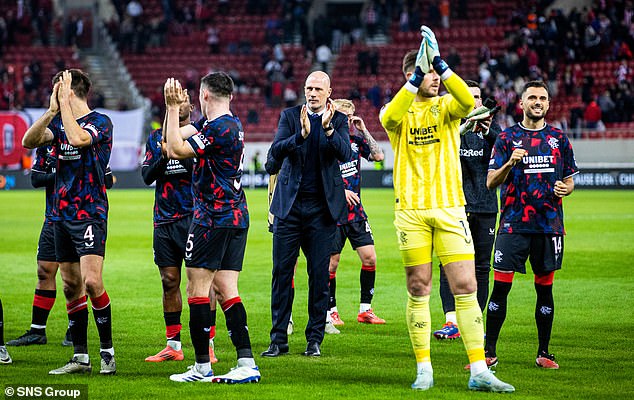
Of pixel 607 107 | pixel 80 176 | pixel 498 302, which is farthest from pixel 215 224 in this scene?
pixel 607 107

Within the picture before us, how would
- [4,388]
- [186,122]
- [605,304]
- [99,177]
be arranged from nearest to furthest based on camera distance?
[4,388]
[99,177]
[186,122]
[605,304]

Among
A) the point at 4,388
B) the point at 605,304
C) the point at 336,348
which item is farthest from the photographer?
the point at 605,304

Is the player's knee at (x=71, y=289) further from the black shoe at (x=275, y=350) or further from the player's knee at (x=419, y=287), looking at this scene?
the player's knee at (x=419, y=287)

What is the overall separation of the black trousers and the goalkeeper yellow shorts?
1680 millimetres

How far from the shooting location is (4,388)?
7406 millimetres

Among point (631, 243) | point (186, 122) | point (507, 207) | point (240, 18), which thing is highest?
point (240, 18)

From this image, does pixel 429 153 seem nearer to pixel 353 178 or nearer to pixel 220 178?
pixel 220 178

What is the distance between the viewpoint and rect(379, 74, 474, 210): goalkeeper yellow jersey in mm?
7391

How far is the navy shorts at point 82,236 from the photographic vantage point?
7.96m

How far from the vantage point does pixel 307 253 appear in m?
9.16

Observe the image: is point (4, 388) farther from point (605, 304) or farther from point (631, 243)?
point (631, 243)

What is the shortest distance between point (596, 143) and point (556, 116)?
338cm

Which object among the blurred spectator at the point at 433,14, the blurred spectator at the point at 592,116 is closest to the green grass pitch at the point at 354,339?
the blurred spectator at the point at 592,116

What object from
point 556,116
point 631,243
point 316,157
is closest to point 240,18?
point 556,116
